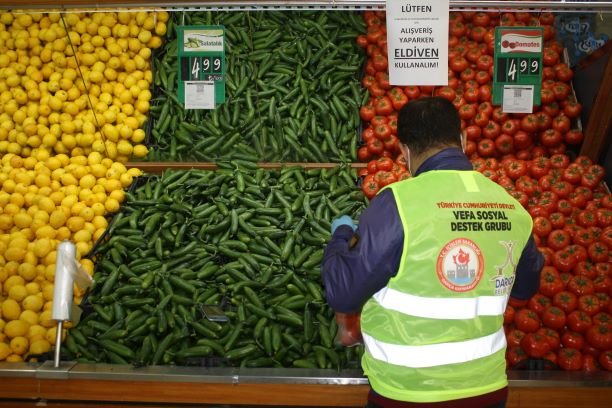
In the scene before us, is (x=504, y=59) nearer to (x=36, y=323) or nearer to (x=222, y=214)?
(x=222, y=214)

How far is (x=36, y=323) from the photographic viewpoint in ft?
11.1

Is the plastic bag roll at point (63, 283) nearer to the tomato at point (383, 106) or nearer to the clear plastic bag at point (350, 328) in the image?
the clear plastic bag at point (350, 328)

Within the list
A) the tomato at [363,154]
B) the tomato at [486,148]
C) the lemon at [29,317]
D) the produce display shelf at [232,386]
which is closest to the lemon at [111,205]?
the lemon at [29,317]

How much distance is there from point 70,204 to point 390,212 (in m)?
2.77

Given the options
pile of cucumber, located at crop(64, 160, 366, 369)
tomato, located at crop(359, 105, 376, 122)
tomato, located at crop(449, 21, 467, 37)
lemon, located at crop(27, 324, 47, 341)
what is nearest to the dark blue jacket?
pile of cucumber, located at crop(64, 160, 366, 369)

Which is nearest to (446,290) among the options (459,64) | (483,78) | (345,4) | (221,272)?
(345,4)

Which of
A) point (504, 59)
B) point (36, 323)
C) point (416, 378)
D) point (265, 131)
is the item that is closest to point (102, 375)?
point (36, 323)

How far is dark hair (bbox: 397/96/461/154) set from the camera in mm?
2197

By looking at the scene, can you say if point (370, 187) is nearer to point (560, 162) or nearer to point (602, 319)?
point (560, 162)

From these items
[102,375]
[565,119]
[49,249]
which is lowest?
[102,375]

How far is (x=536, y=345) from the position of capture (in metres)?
3.23

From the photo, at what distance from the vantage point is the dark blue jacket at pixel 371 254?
79.6 inches

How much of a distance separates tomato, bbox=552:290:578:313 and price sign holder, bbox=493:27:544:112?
1449 mm

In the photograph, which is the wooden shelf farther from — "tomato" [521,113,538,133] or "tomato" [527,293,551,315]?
"tomato" [521,113,538,133]
